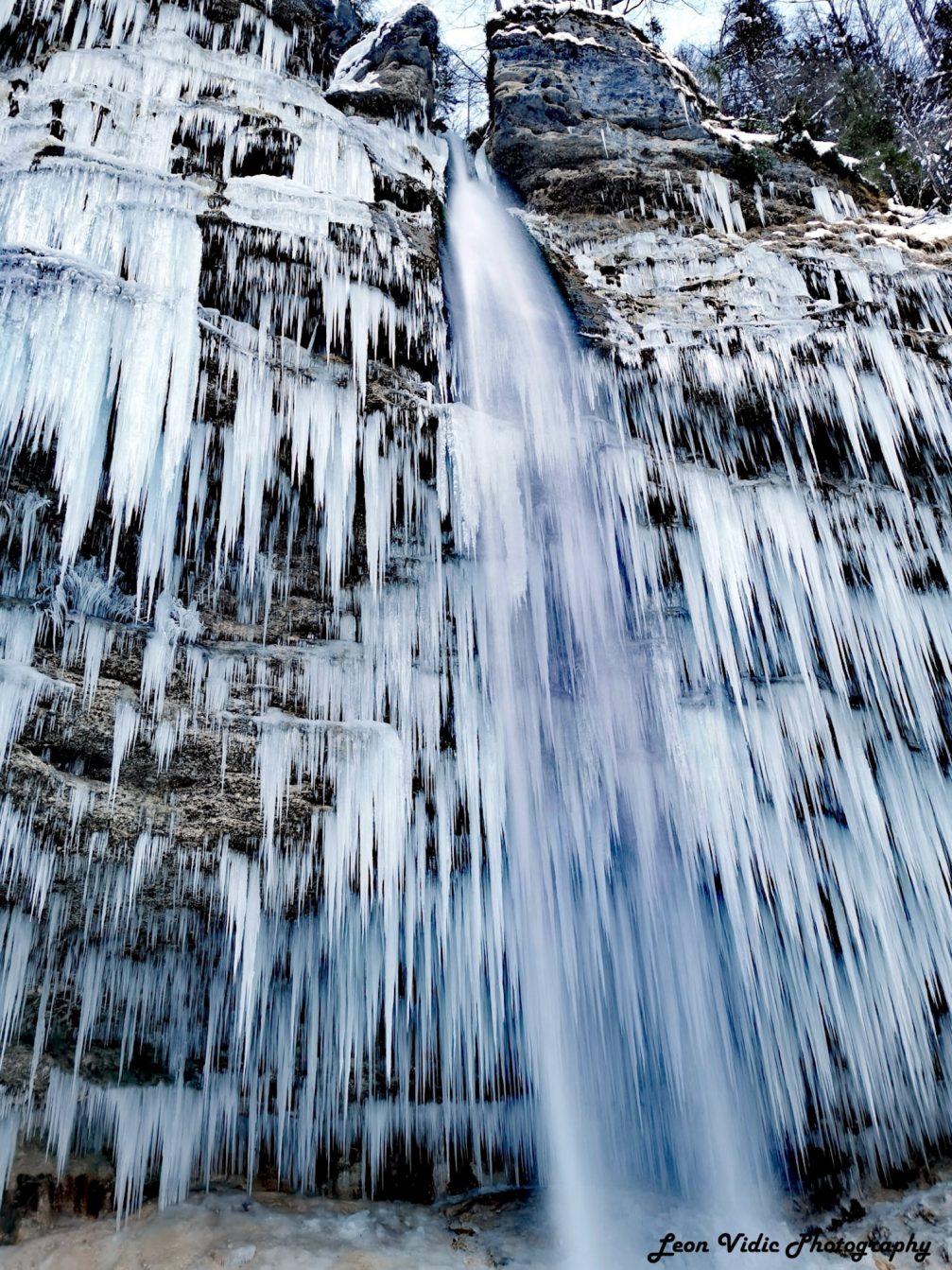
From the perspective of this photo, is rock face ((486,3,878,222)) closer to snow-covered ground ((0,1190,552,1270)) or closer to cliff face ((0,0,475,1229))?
cliff face ((0,0,475,1229))

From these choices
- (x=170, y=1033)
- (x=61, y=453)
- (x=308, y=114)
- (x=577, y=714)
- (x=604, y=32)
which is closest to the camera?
(x=61, y=453)

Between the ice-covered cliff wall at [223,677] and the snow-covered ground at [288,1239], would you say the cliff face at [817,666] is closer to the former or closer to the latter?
the ice-covered cliff wall at [223,677]

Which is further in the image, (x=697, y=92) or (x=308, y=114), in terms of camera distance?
(x=697, y=92)

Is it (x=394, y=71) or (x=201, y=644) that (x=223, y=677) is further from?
(x=394, y=71)

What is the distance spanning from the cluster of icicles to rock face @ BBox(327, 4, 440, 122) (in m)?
1.07

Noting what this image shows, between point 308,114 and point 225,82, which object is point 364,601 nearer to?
point 308,114

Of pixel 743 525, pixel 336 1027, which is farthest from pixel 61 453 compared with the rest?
pixel 743 525

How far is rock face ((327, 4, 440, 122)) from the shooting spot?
6430mm

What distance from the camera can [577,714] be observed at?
16.4 feet

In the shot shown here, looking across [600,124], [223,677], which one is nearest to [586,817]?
[223,677]

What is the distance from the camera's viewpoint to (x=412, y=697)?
4719 millimetres

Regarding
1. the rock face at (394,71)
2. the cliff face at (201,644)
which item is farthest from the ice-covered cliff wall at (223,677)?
the rock face at (394,71)

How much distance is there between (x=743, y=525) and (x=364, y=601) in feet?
8.34

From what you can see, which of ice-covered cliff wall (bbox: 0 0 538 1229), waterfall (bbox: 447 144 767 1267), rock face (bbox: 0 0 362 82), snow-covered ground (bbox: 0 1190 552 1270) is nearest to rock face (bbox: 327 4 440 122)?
rock face (bbox: 0 0 362 82)
